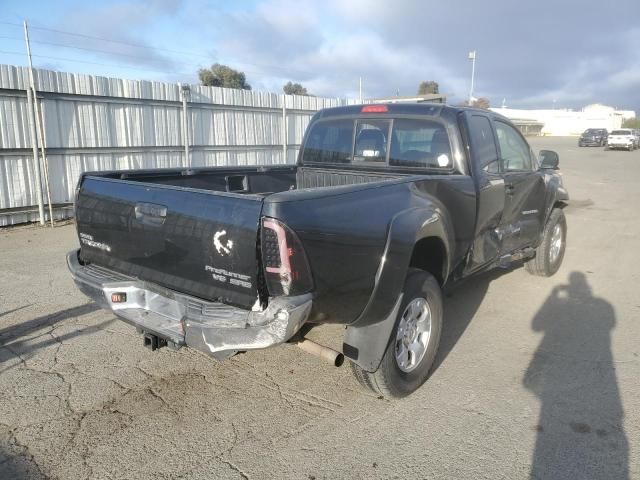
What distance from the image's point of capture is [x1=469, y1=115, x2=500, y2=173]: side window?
13.9 feet

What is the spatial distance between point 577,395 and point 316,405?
1.77 m

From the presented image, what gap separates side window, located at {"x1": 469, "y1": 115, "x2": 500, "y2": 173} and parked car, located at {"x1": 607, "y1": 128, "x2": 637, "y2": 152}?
132ft

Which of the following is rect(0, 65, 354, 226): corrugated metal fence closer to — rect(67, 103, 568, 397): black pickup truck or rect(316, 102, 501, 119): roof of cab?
rect(67, 103, 568, 397): black pickup truck

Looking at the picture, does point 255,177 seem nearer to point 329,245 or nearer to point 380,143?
point 380,143

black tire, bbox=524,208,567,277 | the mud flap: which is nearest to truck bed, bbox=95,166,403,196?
the mud flap

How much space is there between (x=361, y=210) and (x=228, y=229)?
2.47 feet

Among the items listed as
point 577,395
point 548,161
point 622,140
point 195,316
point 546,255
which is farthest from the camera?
point 622,140

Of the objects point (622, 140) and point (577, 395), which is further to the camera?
point (622, 140)

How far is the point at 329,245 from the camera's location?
8.59 ft

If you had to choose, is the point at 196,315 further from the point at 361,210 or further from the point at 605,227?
the point at 605,227

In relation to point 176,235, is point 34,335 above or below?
below

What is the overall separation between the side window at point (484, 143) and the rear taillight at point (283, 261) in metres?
2.32

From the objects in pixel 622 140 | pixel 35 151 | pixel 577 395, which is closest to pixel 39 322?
pixel 577 395

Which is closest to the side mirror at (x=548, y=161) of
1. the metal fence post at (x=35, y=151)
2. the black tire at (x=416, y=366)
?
the black tire at (x=416, y=366)
